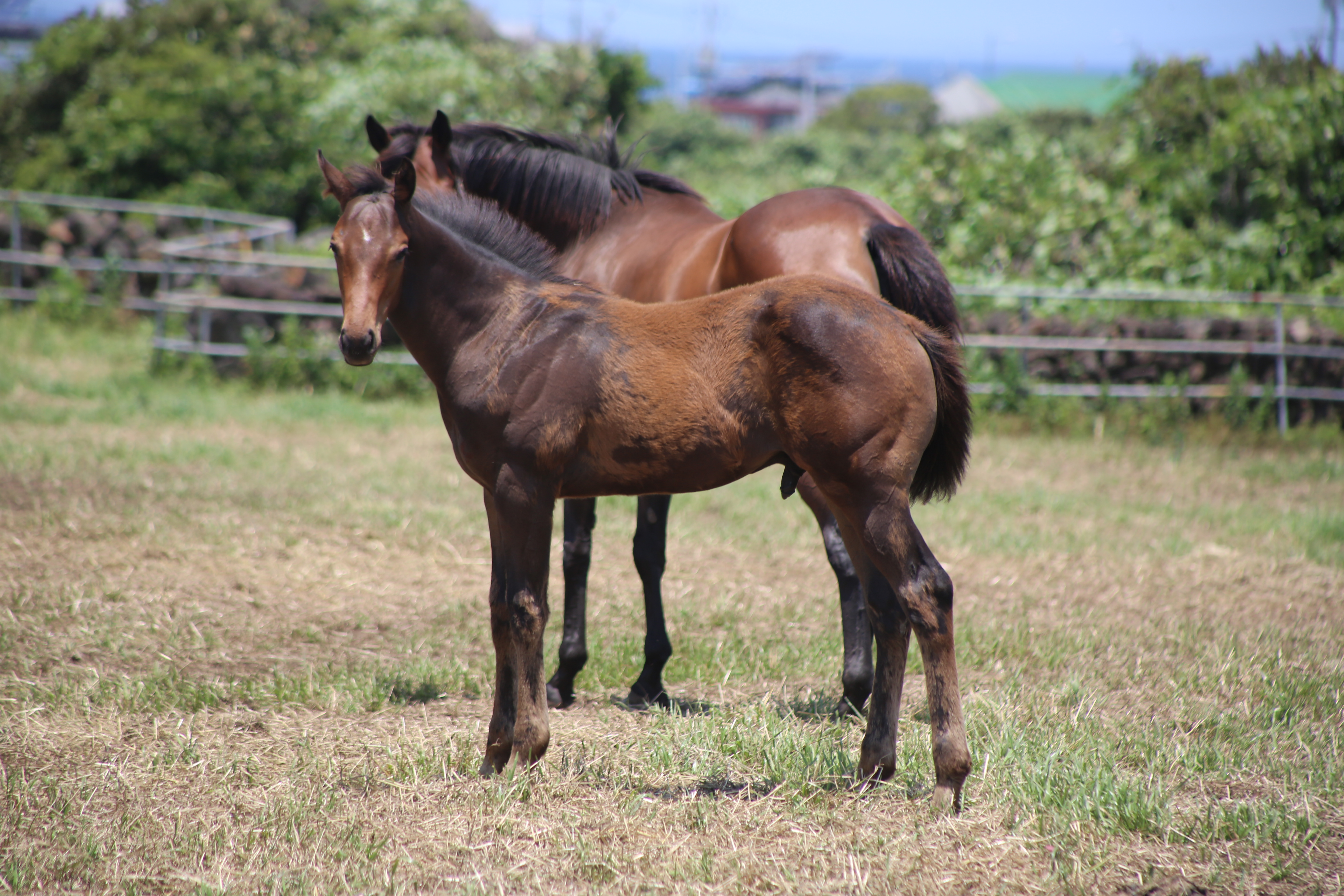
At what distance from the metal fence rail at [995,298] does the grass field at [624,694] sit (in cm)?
166

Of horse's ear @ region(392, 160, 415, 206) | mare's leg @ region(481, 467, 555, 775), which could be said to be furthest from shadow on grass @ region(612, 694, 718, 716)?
horse's ear @ region(392, 160, 415, 206)

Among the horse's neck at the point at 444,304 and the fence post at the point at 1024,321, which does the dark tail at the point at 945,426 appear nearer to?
the horse's neck at the point at 444,304

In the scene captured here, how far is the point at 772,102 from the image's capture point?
11906cm

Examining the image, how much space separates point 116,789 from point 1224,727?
3.74 metres

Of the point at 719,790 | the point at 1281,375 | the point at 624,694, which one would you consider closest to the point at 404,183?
the point at 719,790

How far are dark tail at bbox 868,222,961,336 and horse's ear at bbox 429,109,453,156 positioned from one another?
1.75 metres

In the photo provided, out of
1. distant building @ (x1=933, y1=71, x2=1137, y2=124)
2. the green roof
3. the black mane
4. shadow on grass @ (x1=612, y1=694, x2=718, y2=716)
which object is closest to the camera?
shadow on grass @ (x1=612, y1=694, x2=718, y2=716)

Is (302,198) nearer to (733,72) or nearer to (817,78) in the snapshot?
(817,78)

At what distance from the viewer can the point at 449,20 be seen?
84.9 ft

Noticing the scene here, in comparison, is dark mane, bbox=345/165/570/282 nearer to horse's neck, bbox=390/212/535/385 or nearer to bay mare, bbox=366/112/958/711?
horse's neck, bbox=390/212/535/385

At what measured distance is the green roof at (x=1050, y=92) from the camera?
4841 cm

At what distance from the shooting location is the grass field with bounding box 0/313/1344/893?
2.93 m

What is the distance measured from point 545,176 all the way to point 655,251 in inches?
25.1

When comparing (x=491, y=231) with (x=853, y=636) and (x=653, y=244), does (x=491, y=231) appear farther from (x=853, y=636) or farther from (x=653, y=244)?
(x=853, y=636)
